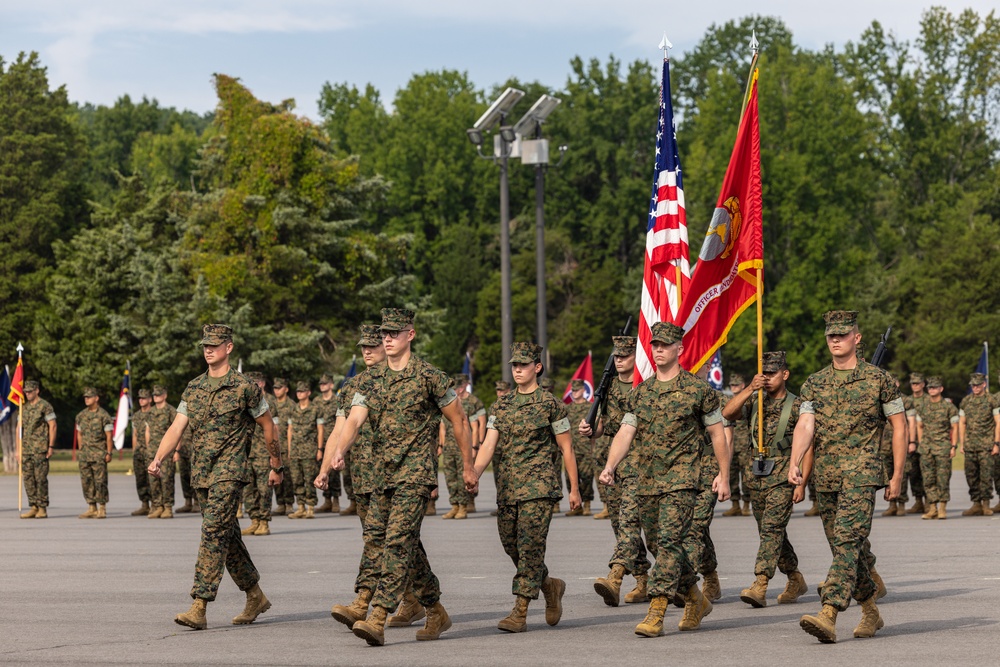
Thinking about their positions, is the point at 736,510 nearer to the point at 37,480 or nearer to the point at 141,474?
the point at 141,474

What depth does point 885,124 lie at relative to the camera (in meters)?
81.6

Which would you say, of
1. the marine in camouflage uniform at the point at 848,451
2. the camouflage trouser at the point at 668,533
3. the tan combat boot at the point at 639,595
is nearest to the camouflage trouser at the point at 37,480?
the tan combat boot at the point at 639,595

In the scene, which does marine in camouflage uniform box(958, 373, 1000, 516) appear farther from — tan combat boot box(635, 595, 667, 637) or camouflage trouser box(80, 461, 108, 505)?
tan combat boot box(635, 595, 667, 637)

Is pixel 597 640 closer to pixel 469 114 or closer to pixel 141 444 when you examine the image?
pixel 141 444

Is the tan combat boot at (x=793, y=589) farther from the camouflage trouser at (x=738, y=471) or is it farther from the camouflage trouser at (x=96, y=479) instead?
the camouflage trouser at (x=96, y=479)

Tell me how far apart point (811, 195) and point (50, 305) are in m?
33.6

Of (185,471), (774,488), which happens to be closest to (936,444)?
(185,471)

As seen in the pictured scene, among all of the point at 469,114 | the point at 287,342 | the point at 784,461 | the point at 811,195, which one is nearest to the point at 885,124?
the point at 811,195

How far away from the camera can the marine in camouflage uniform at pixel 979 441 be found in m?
24.8

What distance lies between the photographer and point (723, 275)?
14.9 meters

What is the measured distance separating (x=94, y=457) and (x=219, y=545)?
1477 centimetres

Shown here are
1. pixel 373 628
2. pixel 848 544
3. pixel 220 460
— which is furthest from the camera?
pixel 220 460

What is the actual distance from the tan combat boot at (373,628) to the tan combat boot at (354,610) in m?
0.18

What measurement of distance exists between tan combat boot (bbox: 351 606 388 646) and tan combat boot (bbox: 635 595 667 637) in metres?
1.77
